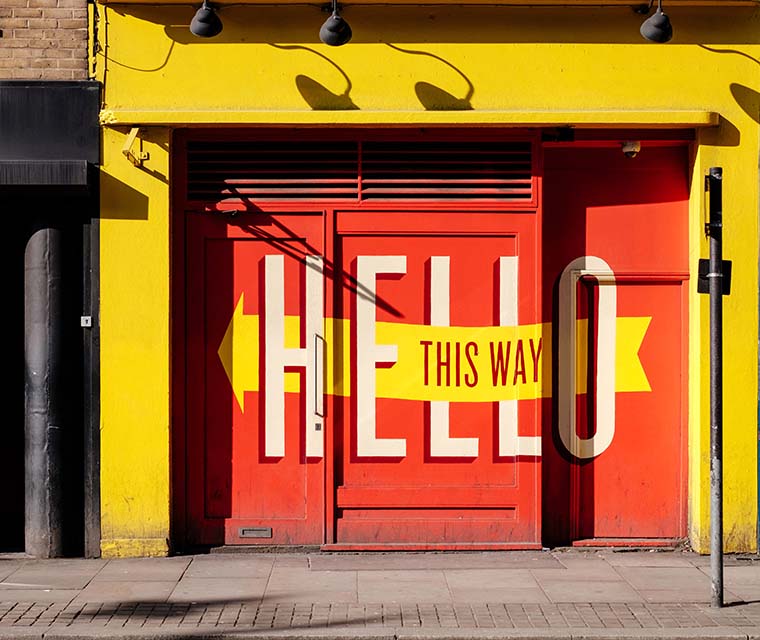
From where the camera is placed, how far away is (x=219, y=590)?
921 centimetres

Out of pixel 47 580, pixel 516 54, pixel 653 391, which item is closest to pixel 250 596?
pixel 47 580

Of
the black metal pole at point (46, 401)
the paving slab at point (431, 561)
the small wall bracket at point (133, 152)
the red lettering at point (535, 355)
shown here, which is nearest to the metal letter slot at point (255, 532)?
the paving slab at point (431, 561)

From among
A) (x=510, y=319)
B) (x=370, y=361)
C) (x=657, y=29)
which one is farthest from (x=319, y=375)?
(x=657, y=29)

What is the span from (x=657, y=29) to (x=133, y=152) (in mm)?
4455

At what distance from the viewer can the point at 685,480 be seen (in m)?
10.8

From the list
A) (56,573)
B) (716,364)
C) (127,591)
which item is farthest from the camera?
(56,573)

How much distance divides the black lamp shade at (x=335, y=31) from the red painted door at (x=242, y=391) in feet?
5.09

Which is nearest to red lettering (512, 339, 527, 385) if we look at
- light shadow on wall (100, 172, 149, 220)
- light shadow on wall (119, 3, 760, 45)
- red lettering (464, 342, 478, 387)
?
red lettering (464, 342, 478, 387)

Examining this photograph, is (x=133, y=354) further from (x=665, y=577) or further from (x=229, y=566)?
(x=665, y=577)

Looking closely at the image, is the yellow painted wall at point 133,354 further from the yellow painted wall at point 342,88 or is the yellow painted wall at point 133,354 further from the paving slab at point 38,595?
the paving slab at point 38,595

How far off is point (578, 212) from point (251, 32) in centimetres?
325

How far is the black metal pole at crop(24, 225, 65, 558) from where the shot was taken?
10.4 m

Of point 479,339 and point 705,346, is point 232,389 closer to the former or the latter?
point 479,339

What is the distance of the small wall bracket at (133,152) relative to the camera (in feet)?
33.4
